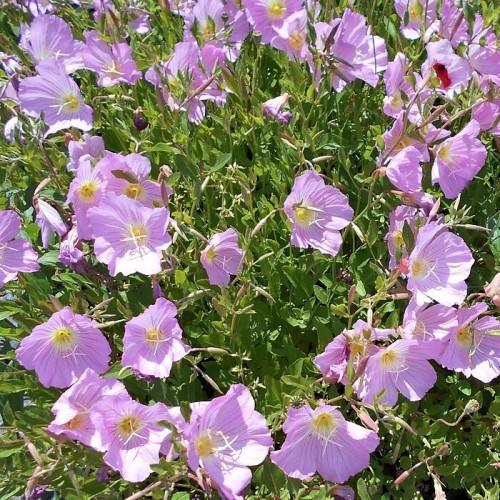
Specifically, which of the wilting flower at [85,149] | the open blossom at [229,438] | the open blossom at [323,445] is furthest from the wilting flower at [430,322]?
the wilting flower at [85,149]

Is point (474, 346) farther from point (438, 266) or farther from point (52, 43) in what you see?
point (52, 43)

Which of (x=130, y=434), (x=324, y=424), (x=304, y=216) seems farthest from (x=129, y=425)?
(x=304, y=216)

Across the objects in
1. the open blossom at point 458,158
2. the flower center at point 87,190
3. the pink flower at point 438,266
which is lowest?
the pink flower at point 438,266

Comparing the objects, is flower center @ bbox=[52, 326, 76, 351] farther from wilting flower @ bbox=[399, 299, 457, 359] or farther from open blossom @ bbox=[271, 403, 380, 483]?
wilting flower @ bbox=[399, 299, 457, 359]

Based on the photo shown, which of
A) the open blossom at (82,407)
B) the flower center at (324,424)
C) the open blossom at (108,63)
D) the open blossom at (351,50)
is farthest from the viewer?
the open blossom at (108,63)

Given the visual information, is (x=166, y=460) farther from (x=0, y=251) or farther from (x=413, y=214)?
(x=413, y=214)

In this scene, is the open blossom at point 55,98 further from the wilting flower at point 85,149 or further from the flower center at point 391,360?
the flower center at point 391,360

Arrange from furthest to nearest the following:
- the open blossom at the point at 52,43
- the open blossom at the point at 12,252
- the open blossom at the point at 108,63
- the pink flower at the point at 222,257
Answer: the open blossom at the point at 52,43 < the open blossom at the point at 108,63 < the open blossom at the point at 12,252 < the pink flower at the point at 222,257
